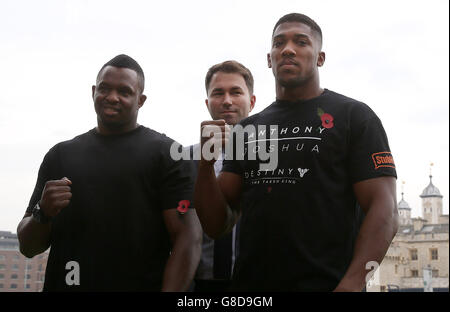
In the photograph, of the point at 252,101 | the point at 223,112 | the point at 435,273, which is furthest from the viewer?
the point at 435,273

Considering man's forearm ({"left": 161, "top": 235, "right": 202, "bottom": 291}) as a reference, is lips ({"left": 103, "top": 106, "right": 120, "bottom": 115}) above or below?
above

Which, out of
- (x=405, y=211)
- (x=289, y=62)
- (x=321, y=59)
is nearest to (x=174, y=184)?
(x=289, y=62)

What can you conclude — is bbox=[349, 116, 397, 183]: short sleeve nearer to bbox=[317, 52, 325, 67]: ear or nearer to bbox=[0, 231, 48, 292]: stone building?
bbox=[317, 52, 325, 67]: ear

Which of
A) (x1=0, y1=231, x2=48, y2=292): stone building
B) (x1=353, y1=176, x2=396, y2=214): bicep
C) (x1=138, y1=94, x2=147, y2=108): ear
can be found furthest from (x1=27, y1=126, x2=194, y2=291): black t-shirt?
(x1=0, y1=231, x2=48, y2=292): stone building

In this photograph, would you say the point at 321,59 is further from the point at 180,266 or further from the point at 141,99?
the point at 180,266

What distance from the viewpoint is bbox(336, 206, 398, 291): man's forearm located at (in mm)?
2121

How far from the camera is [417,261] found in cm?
6506

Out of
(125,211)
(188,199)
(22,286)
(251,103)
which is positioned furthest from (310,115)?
(22,286)

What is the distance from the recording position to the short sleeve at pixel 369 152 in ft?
7.49

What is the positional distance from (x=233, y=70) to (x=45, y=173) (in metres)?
1.43

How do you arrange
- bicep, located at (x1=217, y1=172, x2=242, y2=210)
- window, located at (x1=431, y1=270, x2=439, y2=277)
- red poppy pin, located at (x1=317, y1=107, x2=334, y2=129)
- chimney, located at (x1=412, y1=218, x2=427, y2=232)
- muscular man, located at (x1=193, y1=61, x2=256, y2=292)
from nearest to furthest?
red poppy pin, located at (x1=317, y1=107, x2=334, y2=129)
bicep, located at (x1=217, y1=172, x2=242, y2=210)
muscular man, located at (x1=193, y1=61, x2=256, y2=292)
window, located at (x1=431, y1=270, x2=439, y2=277)
chimney, located at (x1=412, y1=218, x2=427, y2=232)

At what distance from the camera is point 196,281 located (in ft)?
10.4

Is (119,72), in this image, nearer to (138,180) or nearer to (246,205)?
(138,180)

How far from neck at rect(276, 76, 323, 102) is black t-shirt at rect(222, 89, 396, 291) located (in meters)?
0.10
